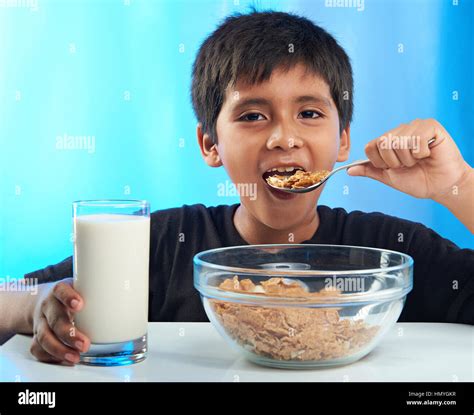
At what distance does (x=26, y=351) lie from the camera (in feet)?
3.24

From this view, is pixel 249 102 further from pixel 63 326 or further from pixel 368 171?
pixel 63 326

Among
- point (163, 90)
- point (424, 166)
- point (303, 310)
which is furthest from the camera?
point (163, 90)

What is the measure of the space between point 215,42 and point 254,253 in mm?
766

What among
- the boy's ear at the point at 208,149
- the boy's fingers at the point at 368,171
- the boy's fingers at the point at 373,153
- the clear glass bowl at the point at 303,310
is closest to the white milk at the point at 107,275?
the clear glass bowl at the point at 303,310

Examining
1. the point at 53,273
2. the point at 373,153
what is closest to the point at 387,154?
the point at 373,153

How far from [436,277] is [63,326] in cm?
91

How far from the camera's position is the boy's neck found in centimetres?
171

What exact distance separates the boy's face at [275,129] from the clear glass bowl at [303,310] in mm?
655

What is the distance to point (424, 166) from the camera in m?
1.33

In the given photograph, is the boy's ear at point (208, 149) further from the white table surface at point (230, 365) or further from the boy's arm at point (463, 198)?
the white table surface at point (230, 365)

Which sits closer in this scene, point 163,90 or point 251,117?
point 251,117

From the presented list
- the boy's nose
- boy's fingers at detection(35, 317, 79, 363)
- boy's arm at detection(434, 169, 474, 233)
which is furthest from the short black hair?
boy's fingers at detection(35, 317, 79, 363)

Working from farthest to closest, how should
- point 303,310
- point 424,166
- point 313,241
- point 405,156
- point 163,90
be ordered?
point 163,90 → point 313,241 → point 424,166 → point 405,156 → point 303,310

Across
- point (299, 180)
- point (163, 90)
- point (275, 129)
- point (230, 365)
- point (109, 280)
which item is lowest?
point (230, 365)
